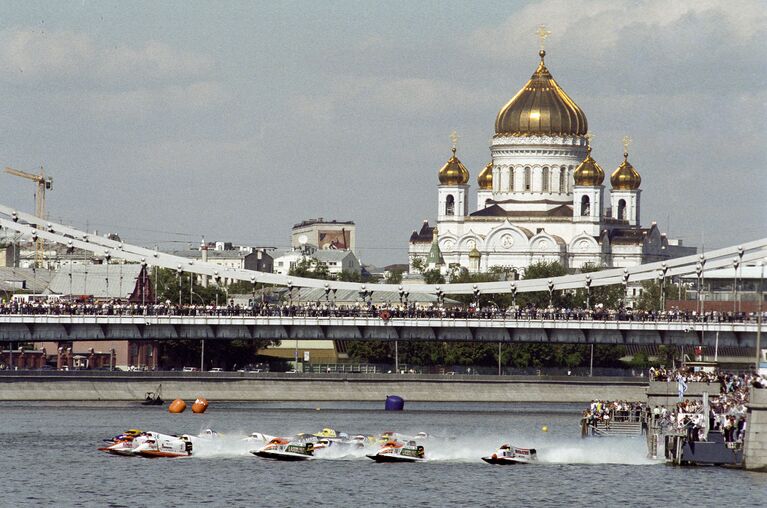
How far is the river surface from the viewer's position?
7544cm

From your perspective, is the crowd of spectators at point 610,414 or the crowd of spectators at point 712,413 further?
the crowd of spectators at point 610,414

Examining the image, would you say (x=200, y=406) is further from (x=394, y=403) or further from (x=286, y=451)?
Answer: (x=286, y=451)

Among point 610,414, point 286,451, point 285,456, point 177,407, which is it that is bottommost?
point 285,456

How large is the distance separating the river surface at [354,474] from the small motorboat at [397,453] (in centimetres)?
59

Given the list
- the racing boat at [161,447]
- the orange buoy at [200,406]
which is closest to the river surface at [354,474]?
the racing boat at [161,447]

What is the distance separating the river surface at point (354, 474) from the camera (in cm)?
7544

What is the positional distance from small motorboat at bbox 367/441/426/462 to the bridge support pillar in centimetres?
1455

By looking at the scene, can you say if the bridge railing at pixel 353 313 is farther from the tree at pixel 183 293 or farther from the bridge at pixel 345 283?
the tree at pixel 183 293

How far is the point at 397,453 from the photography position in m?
88.6

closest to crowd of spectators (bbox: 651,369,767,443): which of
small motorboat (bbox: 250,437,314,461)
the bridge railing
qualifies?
small motorboat (bbox: 250,437,314,461)

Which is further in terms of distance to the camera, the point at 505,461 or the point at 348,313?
the point at 348,313

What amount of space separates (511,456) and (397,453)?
4.25 m

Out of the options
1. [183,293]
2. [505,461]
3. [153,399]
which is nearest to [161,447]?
[505,461]

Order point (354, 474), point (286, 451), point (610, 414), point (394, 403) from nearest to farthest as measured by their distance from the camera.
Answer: point (354, 474) → point (286, 451) → point (610, 414) → point (394, 403)
